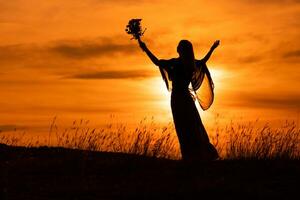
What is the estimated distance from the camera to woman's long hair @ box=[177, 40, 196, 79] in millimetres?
13875

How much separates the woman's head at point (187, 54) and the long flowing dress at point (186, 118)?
0.15 metres

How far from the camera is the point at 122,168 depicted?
40.6 feet

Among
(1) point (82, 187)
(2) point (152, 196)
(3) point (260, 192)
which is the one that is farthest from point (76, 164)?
(3) point (260, 192)

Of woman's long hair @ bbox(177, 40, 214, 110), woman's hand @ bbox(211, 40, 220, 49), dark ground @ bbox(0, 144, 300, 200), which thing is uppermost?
woman's hand @ bbox(211, 40, 220, 49)

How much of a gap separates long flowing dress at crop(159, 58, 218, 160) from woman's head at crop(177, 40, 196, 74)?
0.15 m

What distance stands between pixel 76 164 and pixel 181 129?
9.06ft

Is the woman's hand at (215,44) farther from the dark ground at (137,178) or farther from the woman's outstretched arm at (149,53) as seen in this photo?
the dark ground at (137,178)

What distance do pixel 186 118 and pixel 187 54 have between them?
1.44 meters

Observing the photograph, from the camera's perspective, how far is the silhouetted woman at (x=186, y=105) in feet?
46.4

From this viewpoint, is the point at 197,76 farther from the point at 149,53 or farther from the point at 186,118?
the point at 149,53

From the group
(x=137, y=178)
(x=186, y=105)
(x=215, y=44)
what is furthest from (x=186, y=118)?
(x=137, y=178)

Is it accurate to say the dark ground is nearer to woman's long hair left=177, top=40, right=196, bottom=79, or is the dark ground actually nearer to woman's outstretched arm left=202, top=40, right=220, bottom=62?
woman's long hair left=177, top=40, right=196, bottom=79

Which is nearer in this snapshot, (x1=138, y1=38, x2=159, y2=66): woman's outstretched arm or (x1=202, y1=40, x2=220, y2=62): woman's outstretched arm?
(x1=138, y1=38, x2=159, y2=66): woman's outstretched arm

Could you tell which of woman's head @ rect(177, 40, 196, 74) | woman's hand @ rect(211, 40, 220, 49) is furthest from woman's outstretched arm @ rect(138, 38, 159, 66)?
woman's hand @ rect(211, 40, 220, 49)
